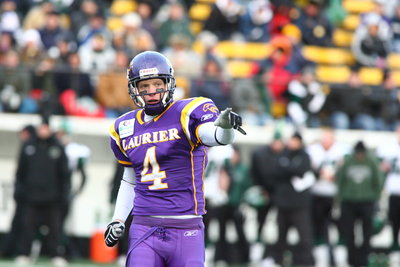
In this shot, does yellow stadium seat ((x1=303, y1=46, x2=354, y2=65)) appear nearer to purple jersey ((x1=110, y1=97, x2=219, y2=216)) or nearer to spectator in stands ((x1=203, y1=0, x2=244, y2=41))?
spectator in stands ((x1=203, y1=0, x2=244, y2=41))

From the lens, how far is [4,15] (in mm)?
15609

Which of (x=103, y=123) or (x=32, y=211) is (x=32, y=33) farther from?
(x=32, y=211)

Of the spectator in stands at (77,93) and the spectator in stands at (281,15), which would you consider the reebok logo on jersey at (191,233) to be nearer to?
the spectator in stands at (77,93)

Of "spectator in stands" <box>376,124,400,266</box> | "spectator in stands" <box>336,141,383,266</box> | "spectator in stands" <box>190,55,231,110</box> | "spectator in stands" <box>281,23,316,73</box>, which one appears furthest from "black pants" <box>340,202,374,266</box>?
"spectator in stands" <box>281,23,316,73</box>

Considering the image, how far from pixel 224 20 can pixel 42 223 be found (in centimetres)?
549

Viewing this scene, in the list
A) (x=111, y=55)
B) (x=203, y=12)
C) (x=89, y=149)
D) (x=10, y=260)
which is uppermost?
(x=203, y=12)

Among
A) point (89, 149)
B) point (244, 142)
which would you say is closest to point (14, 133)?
point (89, 149)

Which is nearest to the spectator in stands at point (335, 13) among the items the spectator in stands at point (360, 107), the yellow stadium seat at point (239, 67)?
the yellow stadium seat at point (239, 67)

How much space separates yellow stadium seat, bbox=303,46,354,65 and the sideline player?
1114cm

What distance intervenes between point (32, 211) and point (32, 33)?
3061 mm

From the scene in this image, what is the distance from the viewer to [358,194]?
1355 cm

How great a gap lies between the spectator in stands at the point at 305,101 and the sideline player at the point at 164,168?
8249 mm

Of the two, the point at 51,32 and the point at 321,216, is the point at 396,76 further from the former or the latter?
the point at 51,32

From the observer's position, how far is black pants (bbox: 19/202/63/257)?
12.9 m
